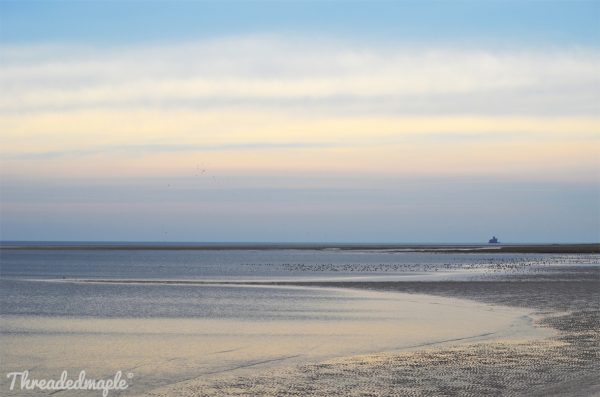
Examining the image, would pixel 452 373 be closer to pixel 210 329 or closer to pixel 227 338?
pixel 227 338

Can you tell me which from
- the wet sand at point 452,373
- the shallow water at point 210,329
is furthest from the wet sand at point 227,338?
the wet sand at point 452,373

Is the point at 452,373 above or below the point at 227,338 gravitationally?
above

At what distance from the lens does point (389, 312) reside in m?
34.6

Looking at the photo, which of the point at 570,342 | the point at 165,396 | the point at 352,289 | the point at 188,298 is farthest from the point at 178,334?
the point at 352,289

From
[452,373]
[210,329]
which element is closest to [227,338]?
[210,329]

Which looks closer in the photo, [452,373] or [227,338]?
[452,373]

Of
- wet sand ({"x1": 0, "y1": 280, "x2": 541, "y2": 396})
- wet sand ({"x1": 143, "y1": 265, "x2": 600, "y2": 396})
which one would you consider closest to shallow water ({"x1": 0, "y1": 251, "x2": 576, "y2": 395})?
wet sand ({"x1": 0, "y1": 280, "x2": 541, "y2": 396})

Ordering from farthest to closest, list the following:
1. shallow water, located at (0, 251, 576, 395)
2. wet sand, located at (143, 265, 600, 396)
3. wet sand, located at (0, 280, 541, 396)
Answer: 1. shallow water, located at (0, 251, 576, 395)
2. wet sand, located at (0, 280, 541, 396)
3. wet sand, located at (143, 265, 600, 396)

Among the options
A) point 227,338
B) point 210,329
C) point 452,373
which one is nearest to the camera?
point 452,373

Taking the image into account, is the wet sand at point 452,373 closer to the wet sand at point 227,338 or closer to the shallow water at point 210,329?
the wet sand at point 227,338

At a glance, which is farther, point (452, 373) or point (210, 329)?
point (210, 329)

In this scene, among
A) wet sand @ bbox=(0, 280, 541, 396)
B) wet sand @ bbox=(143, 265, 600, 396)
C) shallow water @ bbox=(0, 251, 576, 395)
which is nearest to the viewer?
wet sand @ bbox=(143, 265, 600, 396)

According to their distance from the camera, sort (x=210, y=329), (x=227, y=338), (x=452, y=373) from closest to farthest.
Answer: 1. (x=452, y=373)
2. (x=227, y=338)
3. (x=210, y=329)

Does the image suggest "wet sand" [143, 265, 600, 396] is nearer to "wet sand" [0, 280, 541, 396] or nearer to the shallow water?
"wet sand" [0, 280, 541, 396]
